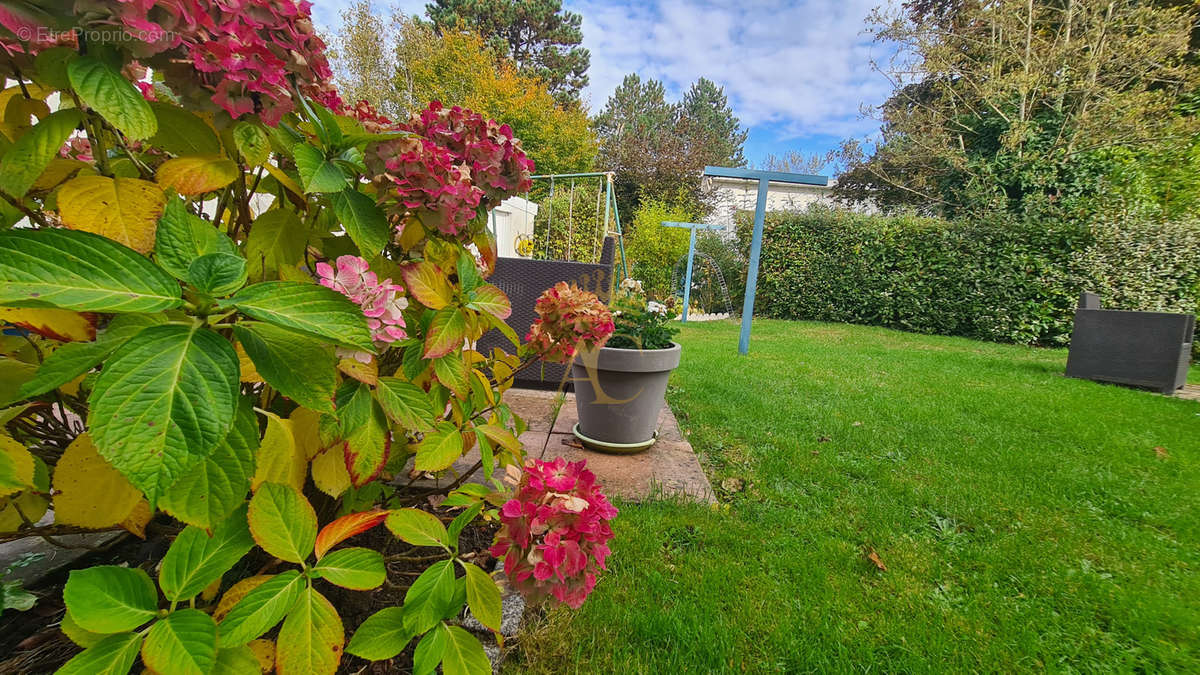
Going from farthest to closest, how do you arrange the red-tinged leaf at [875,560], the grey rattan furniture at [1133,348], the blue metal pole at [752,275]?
1. the blue metal pole at [752,275]
2. the grey rattan furniture at [1133,348]
3. the red-tinged leaf at [875,560]

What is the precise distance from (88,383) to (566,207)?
8.52m

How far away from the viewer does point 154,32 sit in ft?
1.51

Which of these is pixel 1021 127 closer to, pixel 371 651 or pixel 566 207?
pixel 566 207

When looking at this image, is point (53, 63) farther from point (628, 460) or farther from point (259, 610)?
point (628, 460)

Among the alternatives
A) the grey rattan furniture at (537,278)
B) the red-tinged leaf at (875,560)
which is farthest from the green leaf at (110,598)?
the grey rattan furniture at (537,278)

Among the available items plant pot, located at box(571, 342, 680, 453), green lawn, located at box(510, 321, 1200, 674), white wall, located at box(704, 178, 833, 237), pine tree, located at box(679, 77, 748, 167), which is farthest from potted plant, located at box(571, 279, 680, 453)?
pine tree, located at box(679, 77, 748, 167)

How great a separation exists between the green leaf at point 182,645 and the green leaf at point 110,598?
0.02 metres

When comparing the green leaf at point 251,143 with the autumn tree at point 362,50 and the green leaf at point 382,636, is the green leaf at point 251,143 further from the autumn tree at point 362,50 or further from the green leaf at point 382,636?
the autumn tree at point 362,50

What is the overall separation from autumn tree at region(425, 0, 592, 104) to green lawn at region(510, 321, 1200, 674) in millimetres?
19726

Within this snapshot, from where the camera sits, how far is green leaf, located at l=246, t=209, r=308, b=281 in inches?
24.4

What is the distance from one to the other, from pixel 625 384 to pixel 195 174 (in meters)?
1.68

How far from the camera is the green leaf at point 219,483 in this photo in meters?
0.43

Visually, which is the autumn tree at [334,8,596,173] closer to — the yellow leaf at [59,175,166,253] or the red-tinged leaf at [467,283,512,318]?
the red-tinged leaf at [467,283,512,318]

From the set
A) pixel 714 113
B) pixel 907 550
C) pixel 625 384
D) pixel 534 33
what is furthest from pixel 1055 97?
pixel 714 113
